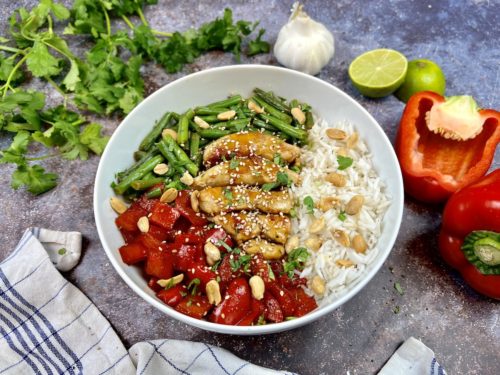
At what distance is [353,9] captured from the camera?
381cm

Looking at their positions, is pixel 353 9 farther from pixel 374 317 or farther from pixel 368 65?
pixel 374 317

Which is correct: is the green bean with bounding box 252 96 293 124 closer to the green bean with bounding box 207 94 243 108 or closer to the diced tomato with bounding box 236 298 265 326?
the green bean with bounding box 207 94 243 108

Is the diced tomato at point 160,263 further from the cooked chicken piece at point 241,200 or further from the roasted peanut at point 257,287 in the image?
the roasted peanut at point 257,287

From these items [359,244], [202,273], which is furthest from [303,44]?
[202,273]

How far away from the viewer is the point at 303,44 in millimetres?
3311

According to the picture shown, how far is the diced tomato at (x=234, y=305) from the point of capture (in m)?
2.43

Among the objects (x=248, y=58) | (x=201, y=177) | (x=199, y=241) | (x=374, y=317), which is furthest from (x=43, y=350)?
(x=248, y=58)

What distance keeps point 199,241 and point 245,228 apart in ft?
0.81

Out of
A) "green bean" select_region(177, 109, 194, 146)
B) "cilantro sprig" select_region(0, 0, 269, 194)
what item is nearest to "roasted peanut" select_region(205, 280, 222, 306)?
"green bean" select_region(177, 109, 194, 146)

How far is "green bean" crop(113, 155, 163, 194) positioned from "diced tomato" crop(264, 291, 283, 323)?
3.22ft

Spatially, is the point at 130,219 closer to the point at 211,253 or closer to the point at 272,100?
the point at 211,253

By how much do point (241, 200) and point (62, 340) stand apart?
1.21m

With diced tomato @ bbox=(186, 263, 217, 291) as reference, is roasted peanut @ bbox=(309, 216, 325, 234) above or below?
→ above

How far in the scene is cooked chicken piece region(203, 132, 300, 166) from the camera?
287cm
